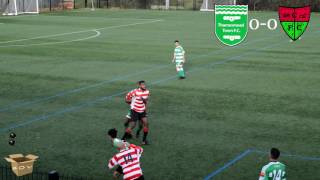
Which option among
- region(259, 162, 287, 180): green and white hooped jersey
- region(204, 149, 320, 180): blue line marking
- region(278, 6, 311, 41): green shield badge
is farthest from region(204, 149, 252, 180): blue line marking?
region(278, 6, 311, 41): green shield badge

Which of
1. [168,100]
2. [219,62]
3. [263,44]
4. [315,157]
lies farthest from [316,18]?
[315,157]

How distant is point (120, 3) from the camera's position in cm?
10081

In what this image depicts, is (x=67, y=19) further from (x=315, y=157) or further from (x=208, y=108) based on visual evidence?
(x=315, y=157)

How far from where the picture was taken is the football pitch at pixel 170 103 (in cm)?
1742

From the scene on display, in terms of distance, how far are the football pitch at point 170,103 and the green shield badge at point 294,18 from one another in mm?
5535

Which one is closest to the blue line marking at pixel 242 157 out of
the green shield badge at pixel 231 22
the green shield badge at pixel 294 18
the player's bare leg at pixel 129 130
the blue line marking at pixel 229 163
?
the blue line marking at pixel 229 163

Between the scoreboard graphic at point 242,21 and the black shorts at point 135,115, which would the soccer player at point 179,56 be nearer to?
the black shorts at point 135,115

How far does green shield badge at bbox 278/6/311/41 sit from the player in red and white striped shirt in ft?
14.3

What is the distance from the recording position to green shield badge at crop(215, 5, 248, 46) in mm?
11945

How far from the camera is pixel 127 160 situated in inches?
507

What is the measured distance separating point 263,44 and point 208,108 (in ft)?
76.5

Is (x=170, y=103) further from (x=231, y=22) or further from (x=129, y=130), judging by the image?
(x=231, y=22)

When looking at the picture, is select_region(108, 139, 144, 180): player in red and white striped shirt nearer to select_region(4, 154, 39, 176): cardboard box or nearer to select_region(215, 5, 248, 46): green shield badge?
select_region(4, 154, 39, 176): cardboard box

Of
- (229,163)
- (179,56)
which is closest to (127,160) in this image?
(229,163)
